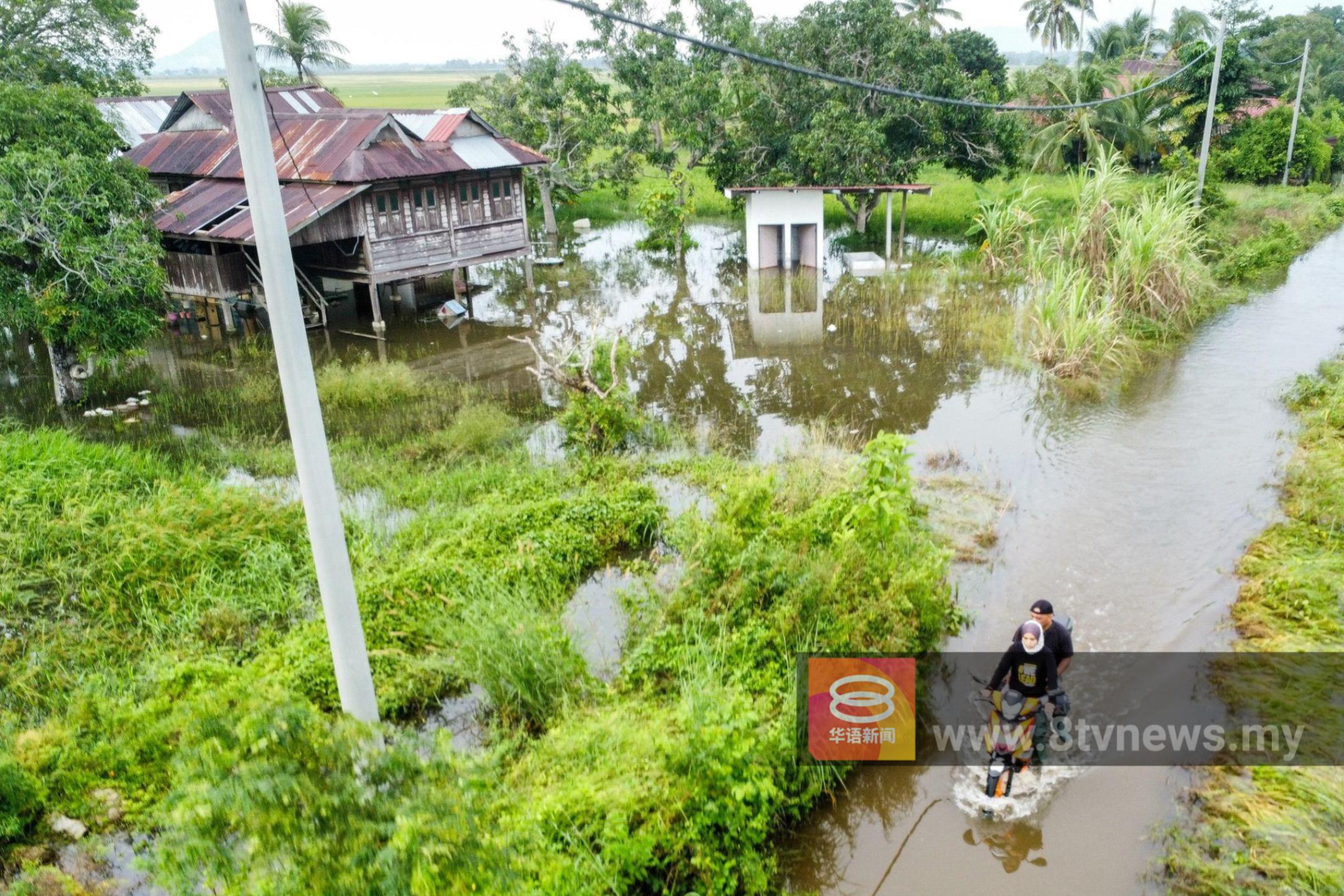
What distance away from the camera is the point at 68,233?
12914 millimetres

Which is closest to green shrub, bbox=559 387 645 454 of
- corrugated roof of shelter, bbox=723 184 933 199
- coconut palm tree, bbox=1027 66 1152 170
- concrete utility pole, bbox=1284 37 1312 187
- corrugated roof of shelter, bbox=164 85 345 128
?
corrugated roof of shelter, bbox=723 184 933 199

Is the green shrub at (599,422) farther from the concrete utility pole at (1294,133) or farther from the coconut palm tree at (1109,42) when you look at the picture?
the coconut palm tree at (1109,42)

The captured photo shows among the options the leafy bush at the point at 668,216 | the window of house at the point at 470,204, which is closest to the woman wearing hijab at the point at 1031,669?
the window of house at the point at 470,204

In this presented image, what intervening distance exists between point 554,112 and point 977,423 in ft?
58.4

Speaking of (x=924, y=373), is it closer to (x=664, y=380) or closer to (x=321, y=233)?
(x=664, y=380)

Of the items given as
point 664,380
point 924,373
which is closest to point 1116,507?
point 924,373

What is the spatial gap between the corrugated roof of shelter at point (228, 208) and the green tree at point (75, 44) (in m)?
6.09

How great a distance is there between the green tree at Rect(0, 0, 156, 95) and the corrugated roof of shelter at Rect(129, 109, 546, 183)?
3912mm

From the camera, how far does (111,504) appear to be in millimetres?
9703

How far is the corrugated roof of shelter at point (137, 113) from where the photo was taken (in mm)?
22312

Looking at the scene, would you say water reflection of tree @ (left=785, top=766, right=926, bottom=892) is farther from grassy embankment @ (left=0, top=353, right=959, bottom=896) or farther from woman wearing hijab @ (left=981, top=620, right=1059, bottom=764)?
woman wearing hijab @ (left=981, top=620, right=1059, bottom=764)

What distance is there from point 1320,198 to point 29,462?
34.4m

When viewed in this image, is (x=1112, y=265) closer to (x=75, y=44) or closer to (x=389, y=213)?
(x=389, y=213)

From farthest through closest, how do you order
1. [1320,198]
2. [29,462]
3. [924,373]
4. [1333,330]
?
[1320,198] < [1333,330] < [924,373] < [29,462]
